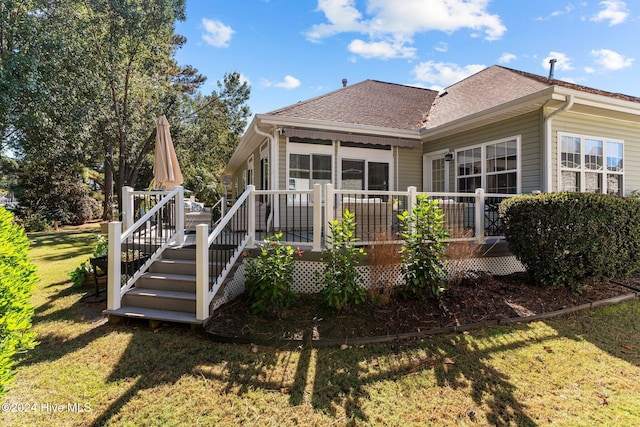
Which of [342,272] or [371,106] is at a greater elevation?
[371,106]

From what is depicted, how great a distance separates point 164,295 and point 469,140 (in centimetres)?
791

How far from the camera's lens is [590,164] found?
7207 mm

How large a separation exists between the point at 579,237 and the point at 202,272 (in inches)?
216

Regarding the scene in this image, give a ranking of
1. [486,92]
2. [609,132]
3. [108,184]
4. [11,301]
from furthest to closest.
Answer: [108,184] → [486,92] → [609,132] → [11,301]

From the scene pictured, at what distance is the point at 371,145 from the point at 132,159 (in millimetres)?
12472

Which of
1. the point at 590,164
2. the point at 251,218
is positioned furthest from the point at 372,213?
the point at 590,164

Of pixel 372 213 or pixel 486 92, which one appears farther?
pixel 486 92

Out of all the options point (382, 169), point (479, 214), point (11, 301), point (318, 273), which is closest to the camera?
point (11, 301)

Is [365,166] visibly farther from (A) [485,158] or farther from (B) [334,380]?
(B) [334,380]

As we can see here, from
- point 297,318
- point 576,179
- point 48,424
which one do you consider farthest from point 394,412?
point 576,179

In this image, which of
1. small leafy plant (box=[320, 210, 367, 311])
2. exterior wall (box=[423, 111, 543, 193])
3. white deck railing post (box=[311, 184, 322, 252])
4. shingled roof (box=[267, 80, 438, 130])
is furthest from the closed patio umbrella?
exterior wall (box=[423, 111, 543, 193])

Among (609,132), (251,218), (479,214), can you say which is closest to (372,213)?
(479,214)

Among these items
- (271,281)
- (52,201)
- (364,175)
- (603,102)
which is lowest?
(271,281)

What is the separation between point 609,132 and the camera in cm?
737
